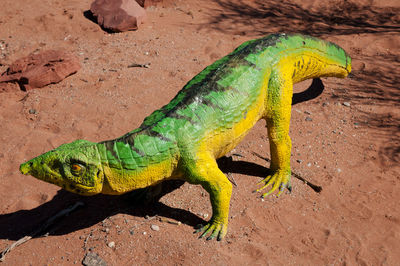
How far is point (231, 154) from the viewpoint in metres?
5.35

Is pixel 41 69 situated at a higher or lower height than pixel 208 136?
lower

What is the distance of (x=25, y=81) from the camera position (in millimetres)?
6617

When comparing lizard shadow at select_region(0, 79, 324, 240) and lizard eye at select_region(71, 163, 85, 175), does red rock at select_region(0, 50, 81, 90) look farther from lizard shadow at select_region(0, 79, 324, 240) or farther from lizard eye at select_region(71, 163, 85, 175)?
lizard eye at select_region(71, 163, 85, 175)

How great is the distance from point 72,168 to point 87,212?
4.17ft

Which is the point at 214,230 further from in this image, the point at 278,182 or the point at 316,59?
the point at 316,59

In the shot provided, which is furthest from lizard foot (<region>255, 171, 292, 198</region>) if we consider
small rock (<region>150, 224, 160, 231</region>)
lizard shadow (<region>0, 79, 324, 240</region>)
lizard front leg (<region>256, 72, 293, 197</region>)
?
small rock (<region>150, 224, 160, 231</region>)

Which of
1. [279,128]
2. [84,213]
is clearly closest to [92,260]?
[84,213]

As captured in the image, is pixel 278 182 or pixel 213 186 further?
pixel 278 182

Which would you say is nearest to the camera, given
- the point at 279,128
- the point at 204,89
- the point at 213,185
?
the point at 213,185

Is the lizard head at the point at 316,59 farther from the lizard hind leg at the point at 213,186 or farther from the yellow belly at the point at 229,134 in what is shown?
the lizard hind leg at the point at 213,186

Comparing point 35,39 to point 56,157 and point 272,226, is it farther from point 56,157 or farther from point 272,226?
point 272,226

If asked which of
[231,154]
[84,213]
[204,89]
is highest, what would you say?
[204,89]

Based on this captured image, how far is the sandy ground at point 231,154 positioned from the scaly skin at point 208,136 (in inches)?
16.3

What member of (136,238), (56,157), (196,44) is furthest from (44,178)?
(196,44)
